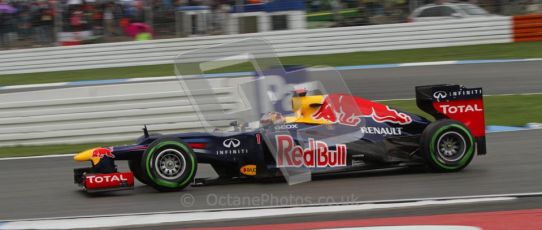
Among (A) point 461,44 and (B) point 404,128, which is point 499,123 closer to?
(B) point 404,128

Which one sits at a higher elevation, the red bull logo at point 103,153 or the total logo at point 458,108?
the total logo at point 458,108

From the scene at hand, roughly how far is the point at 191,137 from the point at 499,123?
536 cm

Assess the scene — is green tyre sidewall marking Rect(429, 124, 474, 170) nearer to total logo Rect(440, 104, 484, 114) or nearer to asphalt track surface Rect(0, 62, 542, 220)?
asphalt track surface Rect(0, 62, 542, 220)

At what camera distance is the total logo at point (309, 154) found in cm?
716

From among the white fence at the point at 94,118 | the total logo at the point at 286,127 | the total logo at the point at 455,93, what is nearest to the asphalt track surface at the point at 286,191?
the total logo at the point at 286,127

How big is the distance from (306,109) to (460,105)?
1596mm

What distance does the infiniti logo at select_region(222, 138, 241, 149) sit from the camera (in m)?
7.23

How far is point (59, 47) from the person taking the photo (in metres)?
19.9

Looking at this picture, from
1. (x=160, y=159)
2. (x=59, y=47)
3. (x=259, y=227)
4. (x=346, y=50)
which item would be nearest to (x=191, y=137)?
(x=160, y=159)

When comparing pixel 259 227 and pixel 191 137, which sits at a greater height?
pixel 191 137

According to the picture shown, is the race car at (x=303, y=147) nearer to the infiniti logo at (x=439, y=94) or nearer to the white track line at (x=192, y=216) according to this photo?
the infiniti logo at (x=439, y=94)

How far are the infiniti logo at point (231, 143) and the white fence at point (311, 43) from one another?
468 inches

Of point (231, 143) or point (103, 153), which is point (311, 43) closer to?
point (231, 143)

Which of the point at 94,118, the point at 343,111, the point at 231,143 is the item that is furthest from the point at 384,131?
the point at 94,118
